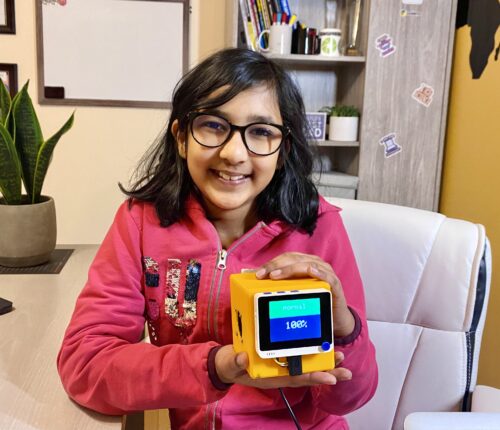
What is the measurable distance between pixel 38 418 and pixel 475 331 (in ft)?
2.42

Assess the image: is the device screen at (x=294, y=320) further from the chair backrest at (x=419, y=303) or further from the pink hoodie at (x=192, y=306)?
the chair backrest at (x=419, y=303)

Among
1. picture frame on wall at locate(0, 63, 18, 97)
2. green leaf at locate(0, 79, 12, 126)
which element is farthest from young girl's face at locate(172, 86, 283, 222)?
picture frame on wall at locate(0, 63, 18, 97)

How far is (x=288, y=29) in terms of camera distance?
93.3 inches

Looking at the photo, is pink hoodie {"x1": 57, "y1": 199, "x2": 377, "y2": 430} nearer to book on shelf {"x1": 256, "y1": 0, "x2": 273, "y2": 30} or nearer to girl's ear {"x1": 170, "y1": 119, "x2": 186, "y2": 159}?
girl's ear {"x1": 170, "y1": 119, "x2": 186, "y2": 159}

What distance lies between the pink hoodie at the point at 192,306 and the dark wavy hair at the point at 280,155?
0.03 meters

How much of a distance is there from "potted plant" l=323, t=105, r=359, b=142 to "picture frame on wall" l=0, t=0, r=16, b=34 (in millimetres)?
1452

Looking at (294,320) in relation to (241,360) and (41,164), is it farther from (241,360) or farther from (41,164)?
(41,164)

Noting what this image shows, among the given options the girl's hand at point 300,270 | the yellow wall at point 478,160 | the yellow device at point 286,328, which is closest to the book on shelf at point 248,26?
the yellow wall at point 478,160

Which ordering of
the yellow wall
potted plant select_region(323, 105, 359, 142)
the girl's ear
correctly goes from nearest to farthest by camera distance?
the girl's ear, the yellow wall, potted plant select_region(323, 105, 359, 142)

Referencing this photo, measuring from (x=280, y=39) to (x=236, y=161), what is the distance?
5.32 feet

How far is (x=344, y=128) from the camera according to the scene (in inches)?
97.5

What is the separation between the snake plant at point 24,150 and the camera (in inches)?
58.9

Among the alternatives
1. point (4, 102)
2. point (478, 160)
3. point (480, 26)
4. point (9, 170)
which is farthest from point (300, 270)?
point (480, 26)

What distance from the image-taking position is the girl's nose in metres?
0.88
